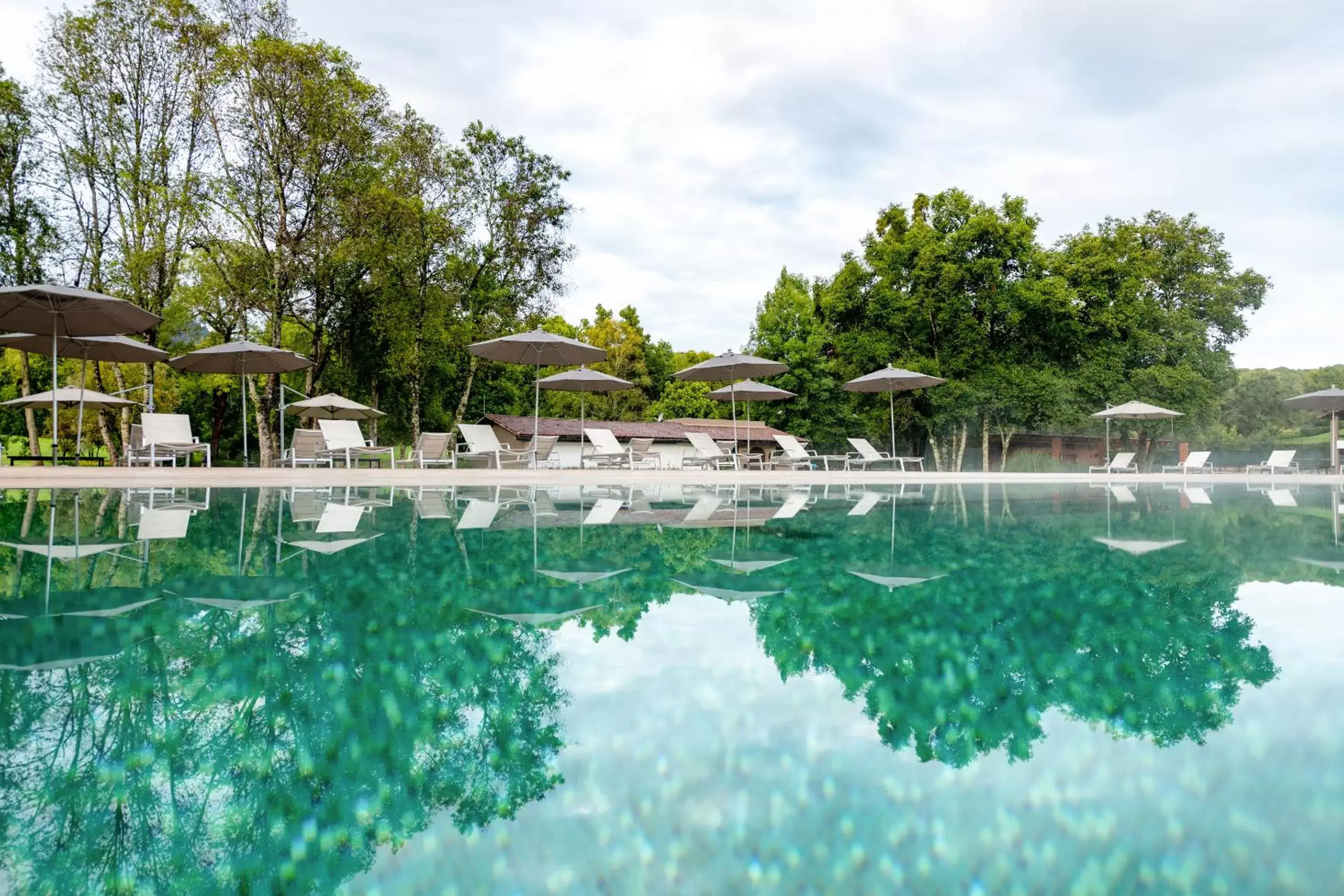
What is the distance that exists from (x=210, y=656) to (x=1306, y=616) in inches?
173

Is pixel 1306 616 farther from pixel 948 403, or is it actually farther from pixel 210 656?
Answer: pixel 948 403

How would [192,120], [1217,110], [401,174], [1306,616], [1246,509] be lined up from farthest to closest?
[401,174], [192,120], [1217,110], [1246,509], [1306,616]

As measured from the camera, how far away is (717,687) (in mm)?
2246

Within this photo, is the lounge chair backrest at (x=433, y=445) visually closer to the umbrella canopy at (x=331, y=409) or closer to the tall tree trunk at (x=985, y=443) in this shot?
the umbrella canopy at (x=331, y=409)

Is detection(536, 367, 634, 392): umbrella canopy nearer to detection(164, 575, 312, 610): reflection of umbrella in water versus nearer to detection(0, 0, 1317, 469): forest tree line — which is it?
detection(0, 0, 1317, 469): forest tree line

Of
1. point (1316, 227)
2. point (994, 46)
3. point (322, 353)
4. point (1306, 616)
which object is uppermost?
point (994, 46)

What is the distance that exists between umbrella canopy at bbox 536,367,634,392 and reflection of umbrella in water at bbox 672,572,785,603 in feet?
42.3

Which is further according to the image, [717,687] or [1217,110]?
[1217,110]

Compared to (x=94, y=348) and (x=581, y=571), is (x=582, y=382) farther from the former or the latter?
(x=581, y=571)

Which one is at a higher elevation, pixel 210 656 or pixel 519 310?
pixel 519 310

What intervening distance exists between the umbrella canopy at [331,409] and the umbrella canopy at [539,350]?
377 centimetres

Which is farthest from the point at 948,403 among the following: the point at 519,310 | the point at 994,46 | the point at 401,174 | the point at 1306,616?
the point at 1306,616

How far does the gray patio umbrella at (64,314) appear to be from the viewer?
35.9 ft

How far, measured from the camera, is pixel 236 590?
345cm
